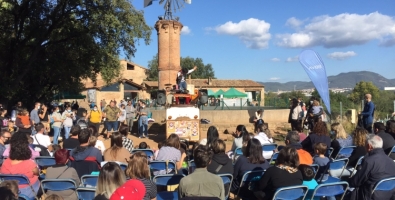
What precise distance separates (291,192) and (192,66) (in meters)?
68.1

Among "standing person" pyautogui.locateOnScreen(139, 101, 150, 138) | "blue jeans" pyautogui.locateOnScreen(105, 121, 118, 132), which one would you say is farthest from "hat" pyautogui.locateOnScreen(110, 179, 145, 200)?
"standing person" pyautogui.locateOnScreen(139, 101, 150, 138)

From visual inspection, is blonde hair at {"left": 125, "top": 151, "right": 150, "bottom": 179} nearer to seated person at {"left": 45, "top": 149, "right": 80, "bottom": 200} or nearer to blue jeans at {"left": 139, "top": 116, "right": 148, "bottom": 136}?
seated person at {"left": 45, "top": 149, "right": 80, "bottom": 200}

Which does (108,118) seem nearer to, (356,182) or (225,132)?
(225,132)

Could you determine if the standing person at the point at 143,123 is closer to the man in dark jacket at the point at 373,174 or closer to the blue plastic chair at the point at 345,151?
the blue plastic chair at the point at 345,151

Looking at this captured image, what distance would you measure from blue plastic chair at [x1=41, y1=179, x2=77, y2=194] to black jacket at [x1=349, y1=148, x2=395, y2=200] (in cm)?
344

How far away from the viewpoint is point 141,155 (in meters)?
4.28

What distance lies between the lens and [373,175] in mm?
4406

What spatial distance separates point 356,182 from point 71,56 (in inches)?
659

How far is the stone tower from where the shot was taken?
2369 centimetres

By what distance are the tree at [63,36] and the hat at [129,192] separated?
45.6 feet

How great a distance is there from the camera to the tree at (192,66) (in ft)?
214

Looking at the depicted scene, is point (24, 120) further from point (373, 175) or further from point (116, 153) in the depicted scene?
point (373, 175)

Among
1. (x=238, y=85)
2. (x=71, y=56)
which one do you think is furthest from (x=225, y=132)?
(x=238, y=85)

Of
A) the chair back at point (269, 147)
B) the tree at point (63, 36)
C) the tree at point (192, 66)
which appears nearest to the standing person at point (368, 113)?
the chair back at point (269, 147)
